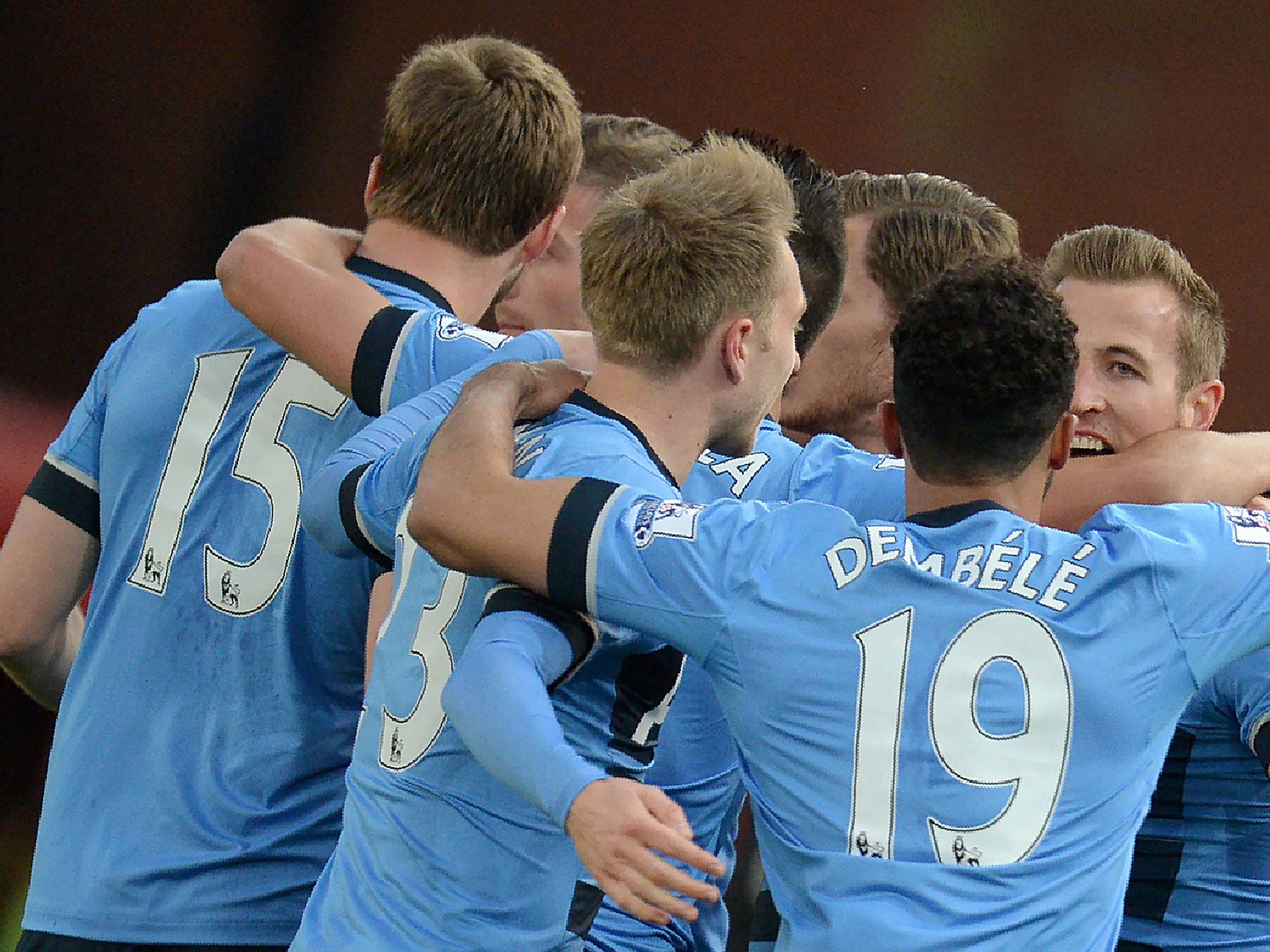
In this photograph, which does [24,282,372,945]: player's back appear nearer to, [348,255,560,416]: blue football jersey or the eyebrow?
[348,255,560,416]: blue football jersey

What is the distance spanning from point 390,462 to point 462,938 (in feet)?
1.91

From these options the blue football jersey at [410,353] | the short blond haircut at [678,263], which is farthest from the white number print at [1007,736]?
the blue football jersey at [410,353]

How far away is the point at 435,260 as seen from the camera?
2352 mm

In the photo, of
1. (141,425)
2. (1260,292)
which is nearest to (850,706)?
(141,425)

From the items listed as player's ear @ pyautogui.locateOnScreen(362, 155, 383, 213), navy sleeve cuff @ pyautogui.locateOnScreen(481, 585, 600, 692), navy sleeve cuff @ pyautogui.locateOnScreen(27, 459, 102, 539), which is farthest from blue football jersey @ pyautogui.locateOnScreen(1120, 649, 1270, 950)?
navy sleeve cuff @ pyautogui.locateOnScreen(27, 459, 102, 539)

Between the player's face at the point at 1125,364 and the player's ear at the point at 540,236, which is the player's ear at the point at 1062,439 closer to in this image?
the player's face at the point at 1125,364

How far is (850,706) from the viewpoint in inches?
63.4

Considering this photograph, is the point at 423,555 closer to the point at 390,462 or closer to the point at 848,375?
the point at 390,462

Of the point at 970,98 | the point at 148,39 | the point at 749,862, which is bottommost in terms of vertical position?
the point at 749,862

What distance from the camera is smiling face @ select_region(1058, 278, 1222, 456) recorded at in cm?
247

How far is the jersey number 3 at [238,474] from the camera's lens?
2.21m

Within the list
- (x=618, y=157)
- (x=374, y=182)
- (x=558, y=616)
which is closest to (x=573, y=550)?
(x=558, y=616)

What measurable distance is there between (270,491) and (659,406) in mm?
688

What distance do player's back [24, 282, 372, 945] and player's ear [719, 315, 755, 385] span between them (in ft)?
2.15
